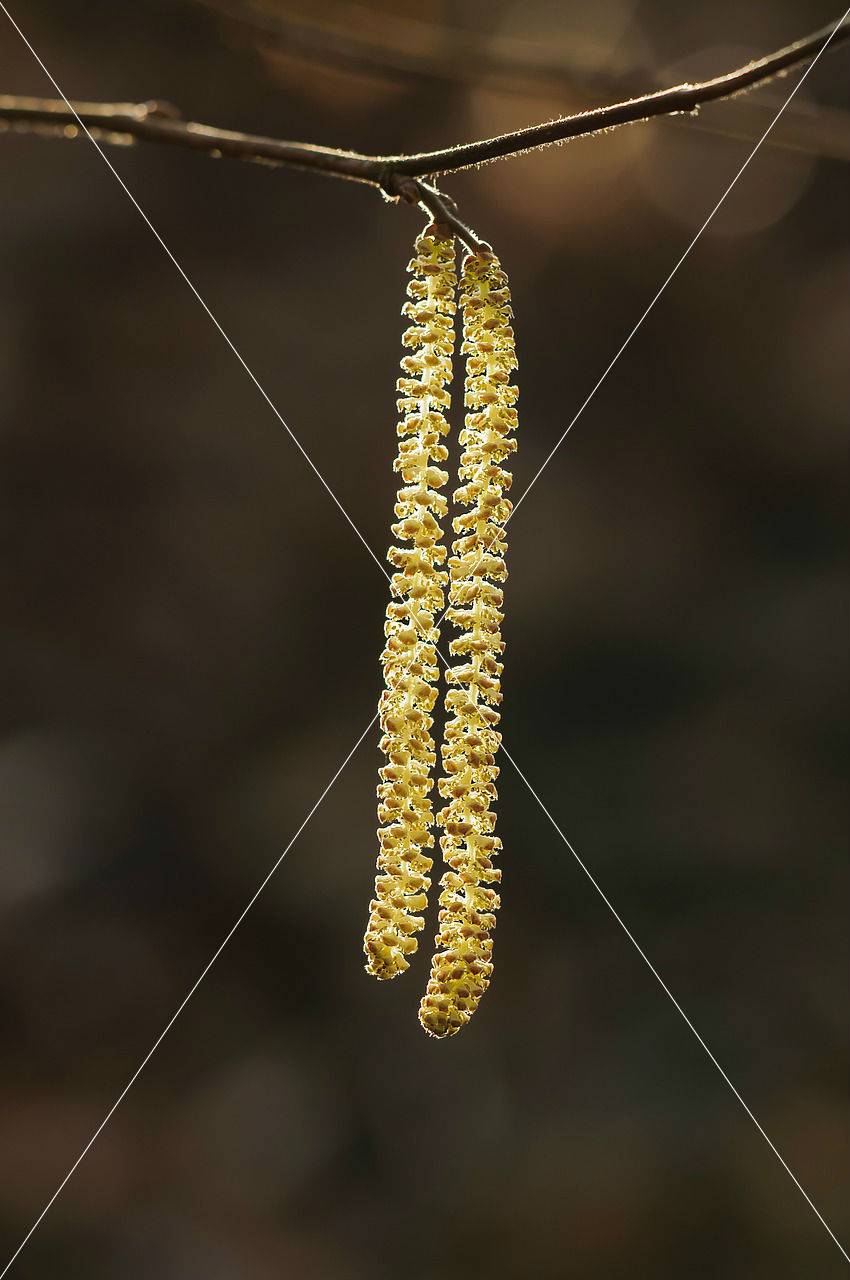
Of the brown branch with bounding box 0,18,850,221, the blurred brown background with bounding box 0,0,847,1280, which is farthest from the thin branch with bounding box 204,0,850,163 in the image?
the brown branch with bounding box 0,18,850,221

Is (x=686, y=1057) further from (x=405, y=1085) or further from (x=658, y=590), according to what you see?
(x=658, y=590)

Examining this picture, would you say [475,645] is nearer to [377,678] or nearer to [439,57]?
[377,678]

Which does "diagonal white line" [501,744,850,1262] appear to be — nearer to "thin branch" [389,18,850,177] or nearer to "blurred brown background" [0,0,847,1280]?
"blurred brown background" [0,0,847,1280]

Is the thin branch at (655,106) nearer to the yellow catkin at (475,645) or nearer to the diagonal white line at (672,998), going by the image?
the yellow catkin at (475,645)

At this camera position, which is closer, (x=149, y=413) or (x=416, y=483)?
(x=416, y=483)

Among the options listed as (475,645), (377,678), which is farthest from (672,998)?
(475,645)

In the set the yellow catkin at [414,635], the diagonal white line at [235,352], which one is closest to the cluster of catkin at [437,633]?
the yellow catkin at [414,635]

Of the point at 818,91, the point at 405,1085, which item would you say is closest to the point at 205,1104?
the point at 405,1085

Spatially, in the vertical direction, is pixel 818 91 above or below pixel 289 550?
above
